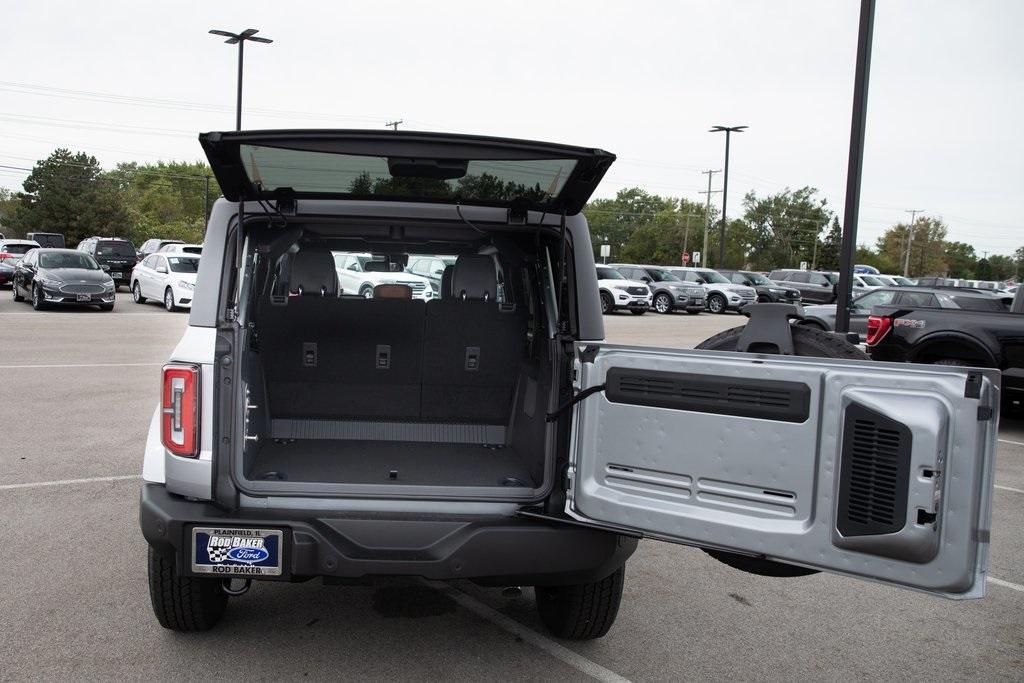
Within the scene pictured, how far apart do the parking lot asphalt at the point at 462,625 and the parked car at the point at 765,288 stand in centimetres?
2881

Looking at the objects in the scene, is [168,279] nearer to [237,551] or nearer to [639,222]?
[237,551]

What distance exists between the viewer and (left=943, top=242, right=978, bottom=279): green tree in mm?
120387

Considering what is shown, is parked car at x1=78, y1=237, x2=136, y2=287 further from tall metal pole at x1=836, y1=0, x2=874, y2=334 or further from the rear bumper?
the rear bumper

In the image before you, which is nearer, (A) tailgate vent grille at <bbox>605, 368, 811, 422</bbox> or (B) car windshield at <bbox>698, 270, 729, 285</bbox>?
(A) tailgate vent grille at <bbox>605, 368, 811, 422</bbox>

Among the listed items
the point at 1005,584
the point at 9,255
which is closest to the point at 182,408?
the point at 1005,584

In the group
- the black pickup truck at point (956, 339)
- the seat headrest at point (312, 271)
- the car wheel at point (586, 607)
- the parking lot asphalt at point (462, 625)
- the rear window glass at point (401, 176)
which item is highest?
the rear window glass at point (401, 176)

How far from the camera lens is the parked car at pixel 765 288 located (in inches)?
1355

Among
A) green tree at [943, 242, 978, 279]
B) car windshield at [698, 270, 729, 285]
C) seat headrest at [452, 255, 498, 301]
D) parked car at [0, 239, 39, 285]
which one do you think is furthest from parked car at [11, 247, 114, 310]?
green tree at [943, 242, 978, 279]

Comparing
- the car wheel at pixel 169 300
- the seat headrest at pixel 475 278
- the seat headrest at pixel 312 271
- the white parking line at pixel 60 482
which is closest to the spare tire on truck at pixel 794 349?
the seat headrest at pixel 475 278

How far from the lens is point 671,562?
5055mm

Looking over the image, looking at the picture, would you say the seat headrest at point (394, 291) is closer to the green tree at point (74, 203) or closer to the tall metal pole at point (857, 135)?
the tall metal pole at point (857, 135)

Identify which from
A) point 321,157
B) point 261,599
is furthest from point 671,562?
point 321,157

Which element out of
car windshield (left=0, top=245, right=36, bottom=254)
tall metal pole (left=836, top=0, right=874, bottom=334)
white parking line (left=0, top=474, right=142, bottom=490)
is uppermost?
tall metal pole (left=836, top=0, right=874, bottom=334)

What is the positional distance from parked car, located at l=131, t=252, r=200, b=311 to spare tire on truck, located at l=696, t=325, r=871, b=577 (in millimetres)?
20800
